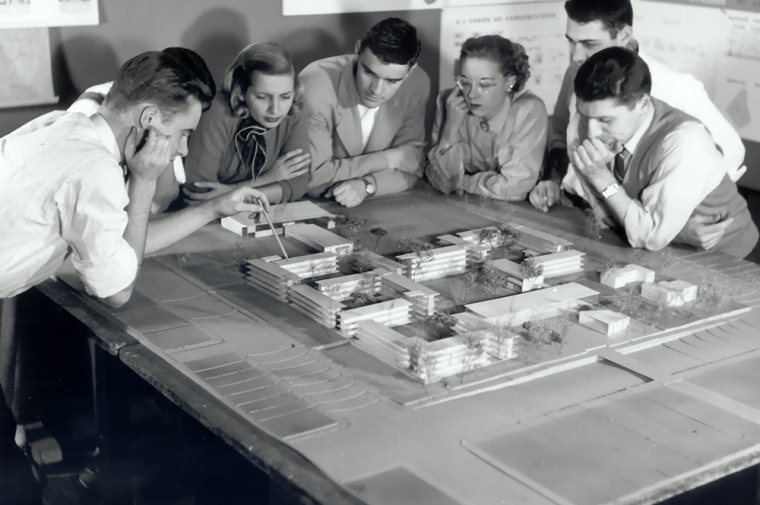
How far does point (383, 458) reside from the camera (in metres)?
1.58

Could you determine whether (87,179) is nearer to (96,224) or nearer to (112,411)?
(96,224)

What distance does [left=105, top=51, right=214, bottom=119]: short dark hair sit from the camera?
6.91ft

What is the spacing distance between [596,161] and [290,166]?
1.22 meters

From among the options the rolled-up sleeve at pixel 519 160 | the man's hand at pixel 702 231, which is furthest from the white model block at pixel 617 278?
the rolled-up sleeve at pixel 519 160

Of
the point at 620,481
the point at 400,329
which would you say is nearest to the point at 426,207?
the point at 400,329

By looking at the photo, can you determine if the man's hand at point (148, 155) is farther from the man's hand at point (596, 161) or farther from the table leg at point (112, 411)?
the man's hand at point (596, 161)

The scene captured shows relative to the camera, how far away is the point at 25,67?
11.2 ft

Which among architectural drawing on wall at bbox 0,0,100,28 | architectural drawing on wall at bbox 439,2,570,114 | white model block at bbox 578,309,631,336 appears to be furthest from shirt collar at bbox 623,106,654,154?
architectural drawing on wall at bbox 0,0,100,28

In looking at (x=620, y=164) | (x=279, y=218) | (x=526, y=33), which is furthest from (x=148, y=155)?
(x=526, y=33)

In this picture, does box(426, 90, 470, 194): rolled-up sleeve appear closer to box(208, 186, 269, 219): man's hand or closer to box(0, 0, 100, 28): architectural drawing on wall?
box(208, 186, 269, 219): man's hand

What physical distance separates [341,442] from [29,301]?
1380 millimetres

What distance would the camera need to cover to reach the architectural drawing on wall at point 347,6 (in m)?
4.10

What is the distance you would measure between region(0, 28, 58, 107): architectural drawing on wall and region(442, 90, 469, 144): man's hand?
1724mm

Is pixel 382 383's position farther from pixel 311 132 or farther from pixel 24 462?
pixel 311 132
